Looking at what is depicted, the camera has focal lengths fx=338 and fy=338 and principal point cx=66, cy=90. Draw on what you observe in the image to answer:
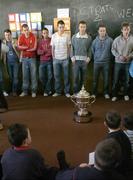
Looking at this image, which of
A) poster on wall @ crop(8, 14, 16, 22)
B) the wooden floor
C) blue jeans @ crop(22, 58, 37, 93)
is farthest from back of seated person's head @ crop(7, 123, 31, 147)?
poster on wall @ crop(8, 14, 16, 22)

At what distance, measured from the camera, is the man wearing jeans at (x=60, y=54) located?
6133 mm

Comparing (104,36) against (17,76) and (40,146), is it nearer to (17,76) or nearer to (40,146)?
(17,76)

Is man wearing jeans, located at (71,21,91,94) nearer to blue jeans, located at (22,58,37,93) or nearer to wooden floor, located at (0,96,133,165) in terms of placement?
wooden floor, located at (0,96,133,165)

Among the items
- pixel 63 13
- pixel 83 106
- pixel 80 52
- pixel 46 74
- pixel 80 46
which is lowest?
pixel 83 106

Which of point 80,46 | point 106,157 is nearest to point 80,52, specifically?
point 80,46

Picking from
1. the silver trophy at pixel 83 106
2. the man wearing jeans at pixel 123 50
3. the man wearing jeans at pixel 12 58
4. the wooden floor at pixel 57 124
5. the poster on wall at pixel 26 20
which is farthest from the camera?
the poster on wall at pixel 26 20

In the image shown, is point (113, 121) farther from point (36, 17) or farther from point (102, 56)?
point (36, 17)

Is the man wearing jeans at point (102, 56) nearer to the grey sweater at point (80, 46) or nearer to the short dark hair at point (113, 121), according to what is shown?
the grey sweater at point (80, 46)

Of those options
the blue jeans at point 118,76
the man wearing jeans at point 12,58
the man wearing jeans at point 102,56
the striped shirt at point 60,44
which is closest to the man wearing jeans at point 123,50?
the blue jeans at point 118,76

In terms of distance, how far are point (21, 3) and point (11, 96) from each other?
1.79m

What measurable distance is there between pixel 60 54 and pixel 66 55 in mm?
115

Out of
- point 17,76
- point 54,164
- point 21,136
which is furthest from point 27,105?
point 21,136

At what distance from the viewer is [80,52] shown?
618cm

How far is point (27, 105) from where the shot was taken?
590 centimetres
